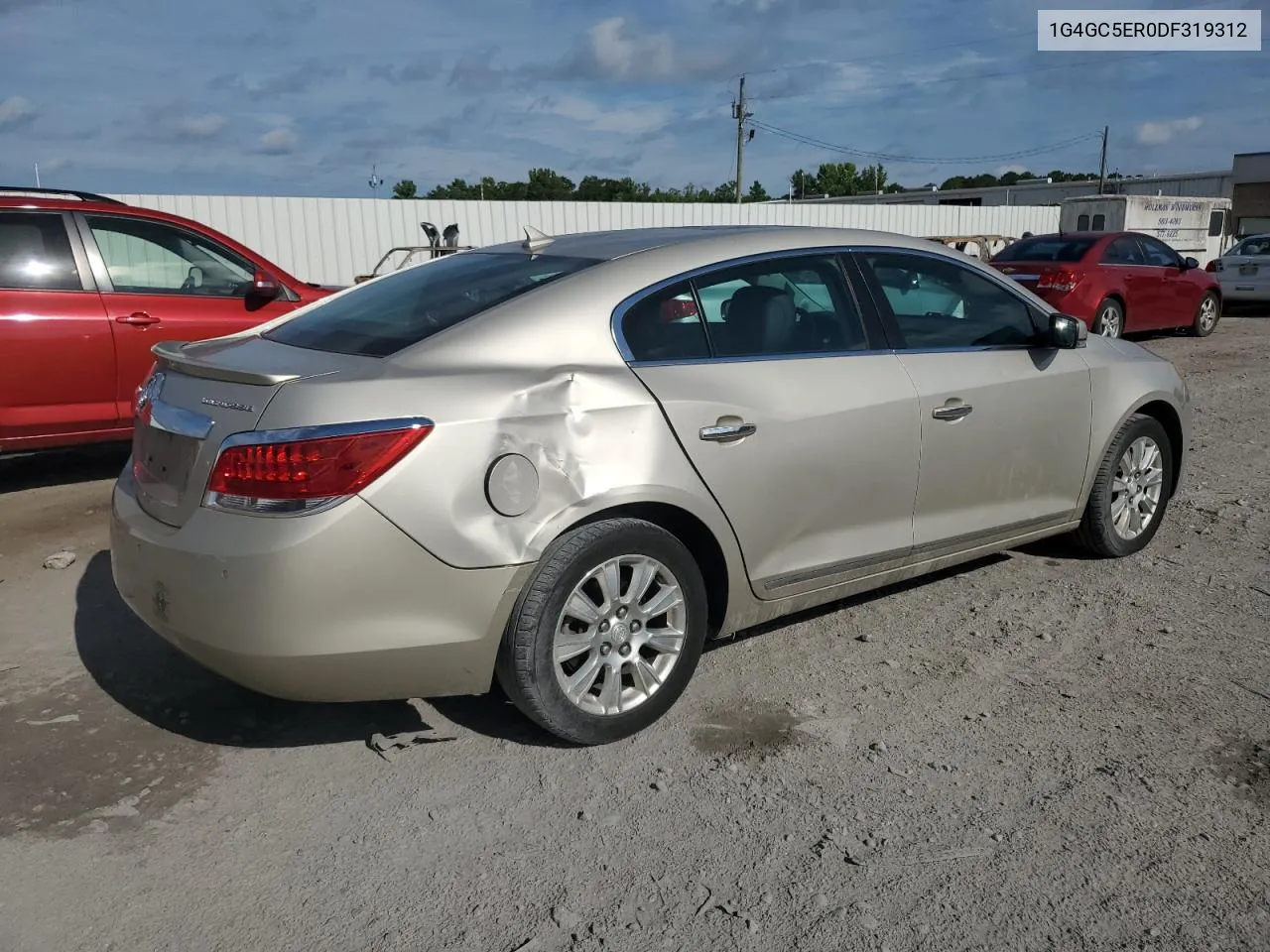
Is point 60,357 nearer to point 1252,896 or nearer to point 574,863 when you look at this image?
point 574,863

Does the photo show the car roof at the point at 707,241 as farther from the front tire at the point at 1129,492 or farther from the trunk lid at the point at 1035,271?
the trunk lid at the point at 1035,271

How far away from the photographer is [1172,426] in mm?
5262

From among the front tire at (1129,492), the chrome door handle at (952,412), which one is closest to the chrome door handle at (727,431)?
the chrome door handle at (952,412)

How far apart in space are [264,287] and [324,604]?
4.61m

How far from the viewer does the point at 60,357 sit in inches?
242

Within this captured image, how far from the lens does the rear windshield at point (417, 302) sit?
340 cm

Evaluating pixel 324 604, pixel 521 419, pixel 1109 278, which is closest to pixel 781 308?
pixel 521 419

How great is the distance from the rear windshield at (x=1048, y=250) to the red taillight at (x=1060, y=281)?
0.36 m

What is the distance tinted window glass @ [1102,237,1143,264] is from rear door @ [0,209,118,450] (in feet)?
37.0

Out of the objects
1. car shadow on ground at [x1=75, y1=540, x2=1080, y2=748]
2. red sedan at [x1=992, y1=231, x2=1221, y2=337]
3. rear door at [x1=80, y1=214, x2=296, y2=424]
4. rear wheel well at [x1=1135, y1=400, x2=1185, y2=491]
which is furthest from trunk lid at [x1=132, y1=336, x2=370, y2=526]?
red sedan at [x1=992, y1=231, x2=1221, y2=337]

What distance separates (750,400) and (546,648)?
1059mm

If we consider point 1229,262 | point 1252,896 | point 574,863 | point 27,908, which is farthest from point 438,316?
point 1229,262

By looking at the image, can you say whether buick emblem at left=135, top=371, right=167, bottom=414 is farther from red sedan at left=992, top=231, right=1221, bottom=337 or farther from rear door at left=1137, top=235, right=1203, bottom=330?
rear door at left=1137, top=235, right=1203, bottom=330

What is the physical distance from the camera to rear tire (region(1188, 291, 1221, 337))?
15398 millimetres
